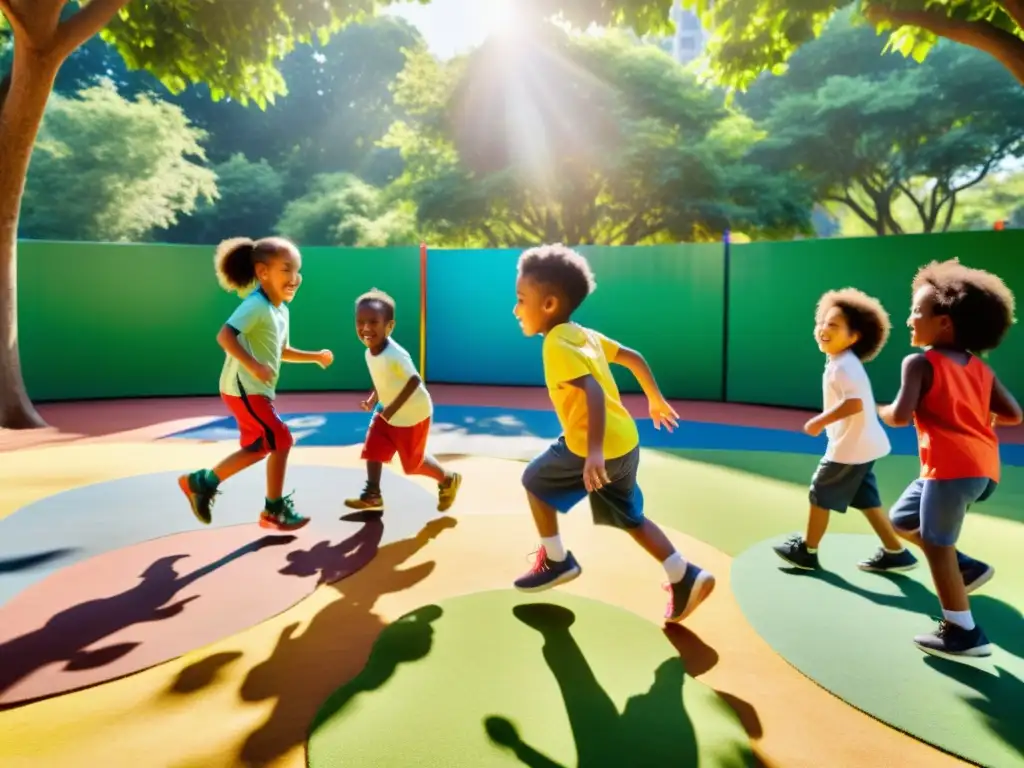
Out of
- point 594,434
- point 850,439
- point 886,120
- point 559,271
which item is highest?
point 886,120

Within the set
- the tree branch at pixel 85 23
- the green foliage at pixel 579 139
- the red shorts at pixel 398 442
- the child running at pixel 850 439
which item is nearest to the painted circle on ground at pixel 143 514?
the red shorts at pixel 398 442

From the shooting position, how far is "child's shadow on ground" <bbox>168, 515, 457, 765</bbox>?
2.24 m

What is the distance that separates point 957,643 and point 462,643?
1954 mm

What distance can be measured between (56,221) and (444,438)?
1117 inches

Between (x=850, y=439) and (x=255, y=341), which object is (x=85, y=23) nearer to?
(x=255, y=341)

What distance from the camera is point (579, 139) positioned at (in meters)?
25.5

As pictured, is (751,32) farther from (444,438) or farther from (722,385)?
(444,438)

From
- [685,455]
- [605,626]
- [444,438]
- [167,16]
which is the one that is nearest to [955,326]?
[605,626]

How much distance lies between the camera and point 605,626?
9.84 feet

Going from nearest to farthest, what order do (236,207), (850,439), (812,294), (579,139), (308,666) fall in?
(308,666) < (850,439) < (812,294) < (579,139) < (236,207)

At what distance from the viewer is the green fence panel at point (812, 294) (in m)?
8.92

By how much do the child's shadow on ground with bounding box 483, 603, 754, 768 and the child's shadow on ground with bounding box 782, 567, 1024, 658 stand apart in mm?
1227

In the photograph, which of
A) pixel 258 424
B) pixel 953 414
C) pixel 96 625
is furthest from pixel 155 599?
pixel 953 414

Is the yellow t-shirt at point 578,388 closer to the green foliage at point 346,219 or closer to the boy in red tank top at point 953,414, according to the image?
the boy in red tank top at point 953,414
